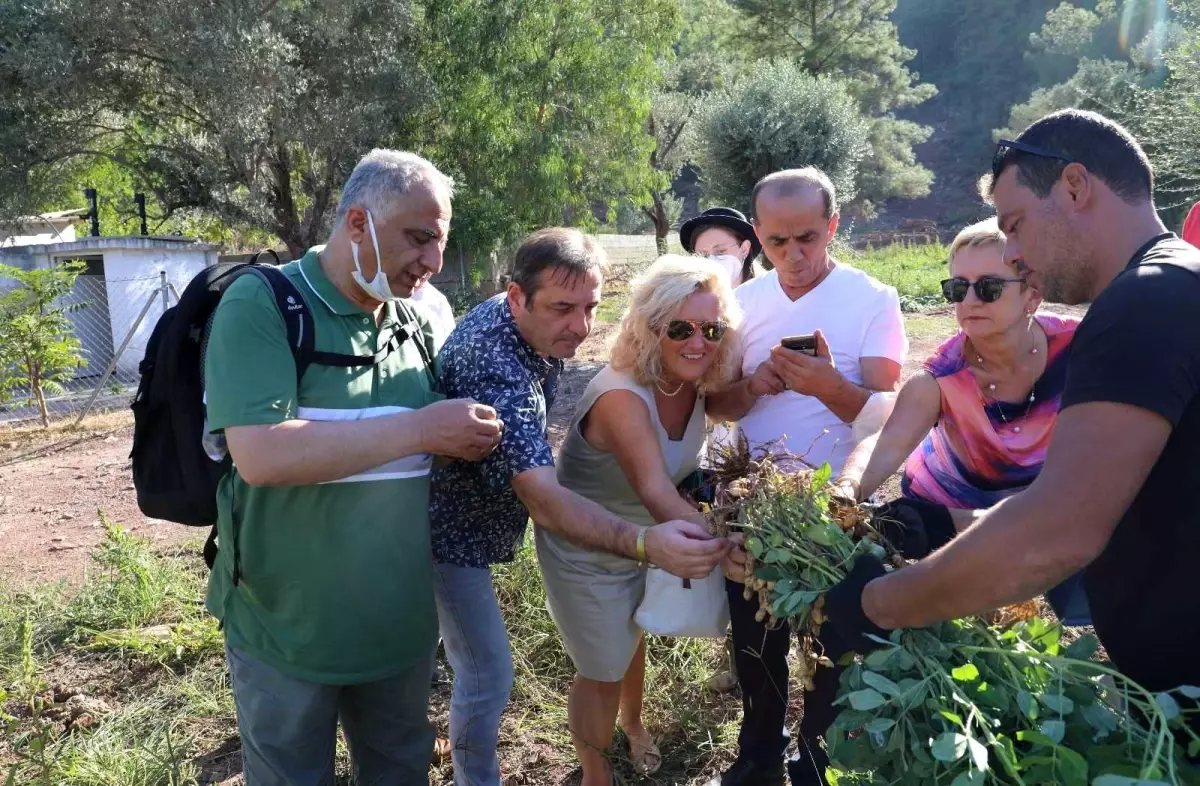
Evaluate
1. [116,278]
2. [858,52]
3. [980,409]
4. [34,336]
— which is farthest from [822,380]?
[858,52]

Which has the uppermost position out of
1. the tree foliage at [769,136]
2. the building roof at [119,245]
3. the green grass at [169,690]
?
the tree foliage at [769,136]

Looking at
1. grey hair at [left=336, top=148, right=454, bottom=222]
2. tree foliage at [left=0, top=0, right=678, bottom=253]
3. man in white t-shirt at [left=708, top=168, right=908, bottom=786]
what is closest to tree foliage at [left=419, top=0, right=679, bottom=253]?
tree foliage at [left=0, top=0, right=678, bottom=253]

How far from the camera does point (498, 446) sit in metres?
2.34

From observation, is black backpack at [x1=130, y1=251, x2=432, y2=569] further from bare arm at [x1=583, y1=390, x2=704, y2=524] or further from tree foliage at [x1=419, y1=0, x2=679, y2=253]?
tree foliage at [x1=419, y1=0, x2=679, y2=253]

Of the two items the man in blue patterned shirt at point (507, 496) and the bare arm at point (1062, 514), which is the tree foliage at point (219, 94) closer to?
the man in blue patterned shirt at point (507, 496)

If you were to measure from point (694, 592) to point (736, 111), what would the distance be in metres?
17.2

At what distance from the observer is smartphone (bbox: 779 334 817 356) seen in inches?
113

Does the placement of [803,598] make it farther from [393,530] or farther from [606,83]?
[606,83]

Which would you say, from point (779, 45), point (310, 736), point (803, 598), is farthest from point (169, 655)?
point (779, 45)

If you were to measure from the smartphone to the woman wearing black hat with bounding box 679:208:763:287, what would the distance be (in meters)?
1.23

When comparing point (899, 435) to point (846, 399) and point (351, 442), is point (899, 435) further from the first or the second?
point (351, 442)

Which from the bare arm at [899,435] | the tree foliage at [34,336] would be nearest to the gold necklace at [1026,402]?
the bare arm at [899,435]

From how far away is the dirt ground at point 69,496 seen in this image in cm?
555

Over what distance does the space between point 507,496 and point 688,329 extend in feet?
2.46
